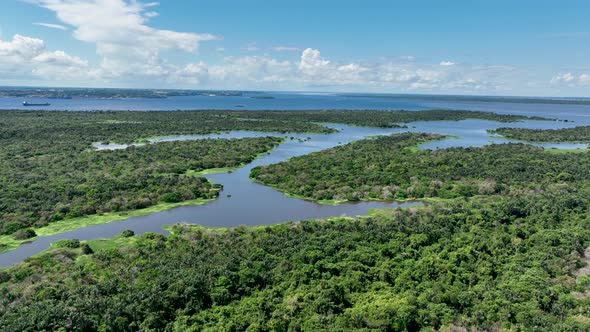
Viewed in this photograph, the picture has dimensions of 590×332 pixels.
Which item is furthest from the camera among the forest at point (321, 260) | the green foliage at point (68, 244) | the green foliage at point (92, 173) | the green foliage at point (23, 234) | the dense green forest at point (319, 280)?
the green foliage at point (92, 173)

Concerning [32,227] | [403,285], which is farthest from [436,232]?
[32,227]

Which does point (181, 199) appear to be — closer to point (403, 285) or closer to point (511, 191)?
point (403, 285)

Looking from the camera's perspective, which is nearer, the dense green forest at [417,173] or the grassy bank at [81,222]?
the grassy bank at [81,222]

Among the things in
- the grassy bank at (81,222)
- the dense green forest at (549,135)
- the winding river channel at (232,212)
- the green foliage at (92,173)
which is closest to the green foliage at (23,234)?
the grassy bank at (81,222)

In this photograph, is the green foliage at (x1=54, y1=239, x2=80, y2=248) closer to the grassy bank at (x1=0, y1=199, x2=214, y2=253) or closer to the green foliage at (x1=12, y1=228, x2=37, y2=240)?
the grassy bank at (x1=0, y1=199, x2=214, y2=253)

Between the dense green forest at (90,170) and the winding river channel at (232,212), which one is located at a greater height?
the dense green forest at (90,170)

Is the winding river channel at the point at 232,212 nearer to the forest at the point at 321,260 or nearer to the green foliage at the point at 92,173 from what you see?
the forest at the point at 321,260
